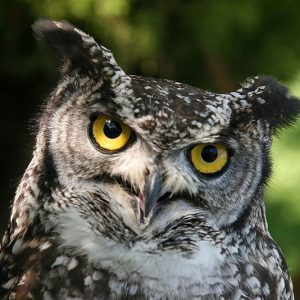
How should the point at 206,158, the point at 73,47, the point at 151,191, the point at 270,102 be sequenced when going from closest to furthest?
1. the point at 151,191
2. the point at 206,158
3. the point at 73,47
4. the point at 270,102

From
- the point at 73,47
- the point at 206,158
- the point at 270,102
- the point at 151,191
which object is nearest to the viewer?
the point at 151,191

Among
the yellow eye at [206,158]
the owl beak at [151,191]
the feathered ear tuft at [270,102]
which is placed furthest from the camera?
the feathered ear tuft at [270,102]

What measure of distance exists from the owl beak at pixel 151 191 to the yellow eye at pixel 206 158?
0.16 meters

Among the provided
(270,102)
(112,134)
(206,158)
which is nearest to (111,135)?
(112,134)

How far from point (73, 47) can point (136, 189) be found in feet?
1.64

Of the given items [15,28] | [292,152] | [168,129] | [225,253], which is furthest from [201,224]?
[292,152]

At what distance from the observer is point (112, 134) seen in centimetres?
228

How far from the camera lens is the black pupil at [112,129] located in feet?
7.48

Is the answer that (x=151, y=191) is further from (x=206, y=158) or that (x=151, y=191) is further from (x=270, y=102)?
(x=270, y=102)

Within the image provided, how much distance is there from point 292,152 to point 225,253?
3.31 metres

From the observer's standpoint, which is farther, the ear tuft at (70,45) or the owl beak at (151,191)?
the ear tuft at (70,45)

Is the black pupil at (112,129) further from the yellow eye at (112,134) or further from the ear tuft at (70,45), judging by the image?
the ear tuft at (70,45)

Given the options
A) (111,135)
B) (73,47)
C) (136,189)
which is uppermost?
(73,47)

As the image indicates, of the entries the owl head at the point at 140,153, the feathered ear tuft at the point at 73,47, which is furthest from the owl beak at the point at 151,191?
the feathered ear tuft at the point at 73,47
